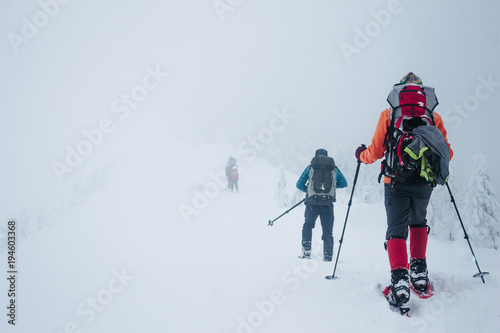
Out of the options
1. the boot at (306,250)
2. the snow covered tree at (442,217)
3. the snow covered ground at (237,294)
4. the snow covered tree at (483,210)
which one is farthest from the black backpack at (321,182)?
the snow covered tree at (483,210)

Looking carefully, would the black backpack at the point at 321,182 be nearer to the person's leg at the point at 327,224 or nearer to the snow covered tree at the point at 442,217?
the person's leg at the point at 327,224

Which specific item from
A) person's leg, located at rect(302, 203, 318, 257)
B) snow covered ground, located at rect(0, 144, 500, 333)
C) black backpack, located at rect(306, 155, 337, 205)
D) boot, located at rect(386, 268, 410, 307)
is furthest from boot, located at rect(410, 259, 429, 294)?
person's leg, located at rect(302, 203, 318, 257)

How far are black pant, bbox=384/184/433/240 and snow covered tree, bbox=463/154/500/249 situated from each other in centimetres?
2079

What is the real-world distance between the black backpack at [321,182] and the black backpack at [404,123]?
2416mm

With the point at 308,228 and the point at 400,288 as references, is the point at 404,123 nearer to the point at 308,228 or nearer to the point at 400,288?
the point at 400,288

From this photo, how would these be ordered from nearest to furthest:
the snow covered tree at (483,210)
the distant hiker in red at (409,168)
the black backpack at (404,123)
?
the distant hiker in red at (409,168)
the black backpack at (404,123)
the snow covered tree at (483,210)

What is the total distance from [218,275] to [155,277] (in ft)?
3.57

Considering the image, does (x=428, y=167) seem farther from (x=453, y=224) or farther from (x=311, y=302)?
(x=453, y=224)

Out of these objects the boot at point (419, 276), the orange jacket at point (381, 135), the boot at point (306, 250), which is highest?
the orange jacket at point (381, 135)

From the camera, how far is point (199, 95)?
139 metres

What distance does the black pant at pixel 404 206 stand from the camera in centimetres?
340

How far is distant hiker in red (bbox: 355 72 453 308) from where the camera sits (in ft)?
10.2

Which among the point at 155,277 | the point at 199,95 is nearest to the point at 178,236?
the point at 155,277

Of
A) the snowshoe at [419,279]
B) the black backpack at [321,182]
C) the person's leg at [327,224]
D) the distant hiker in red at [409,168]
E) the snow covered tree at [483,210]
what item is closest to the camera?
the distant hiker in red at [409,168]
